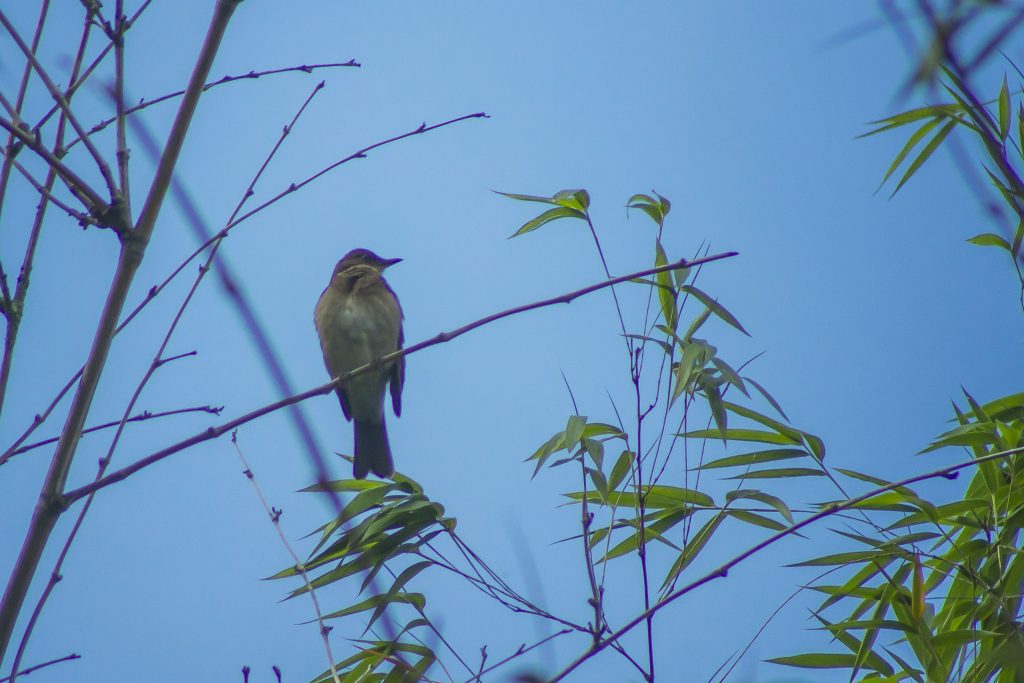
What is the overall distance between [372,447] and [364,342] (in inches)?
28.5

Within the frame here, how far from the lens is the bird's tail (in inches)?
232

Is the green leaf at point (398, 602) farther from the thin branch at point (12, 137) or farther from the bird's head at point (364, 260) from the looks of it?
the bird's head at point (364, 260)

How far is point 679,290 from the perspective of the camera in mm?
3037

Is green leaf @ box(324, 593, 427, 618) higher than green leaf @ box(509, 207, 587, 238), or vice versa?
green leaf @ box(509, 207, 587, 238)

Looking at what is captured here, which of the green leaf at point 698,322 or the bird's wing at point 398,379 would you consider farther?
the bird's wing at point 398,379

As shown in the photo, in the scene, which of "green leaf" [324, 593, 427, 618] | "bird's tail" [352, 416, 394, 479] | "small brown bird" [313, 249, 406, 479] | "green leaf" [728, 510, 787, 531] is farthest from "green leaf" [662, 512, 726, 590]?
"bird's tail" [352, 416, 394, 479]

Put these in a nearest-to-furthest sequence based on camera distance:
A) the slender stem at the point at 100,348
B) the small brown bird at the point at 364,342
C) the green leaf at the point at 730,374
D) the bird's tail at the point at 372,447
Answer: the slender stem at the point at 100,348, the green leaf at the point at 730,374, the small brown bird at the point at 364,342, the bird's tail at the point at 372,447

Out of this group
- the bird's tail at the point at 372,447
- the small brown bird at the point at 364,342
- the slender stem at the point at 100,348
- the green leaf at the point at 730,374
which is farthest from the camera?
the bird's tail at the point at 372,447

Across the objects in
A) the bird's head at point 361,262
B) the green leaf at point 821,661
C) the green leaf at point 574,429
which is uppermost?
the bird's head at point 361,262

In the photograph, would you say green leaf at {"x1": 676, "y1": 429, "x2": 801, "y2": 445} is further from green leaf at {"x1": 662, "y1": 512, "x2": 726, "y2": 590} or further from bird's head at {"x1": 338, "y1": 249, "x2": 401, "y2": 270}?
bird's head at {"x1": 338, "y1": 249, "x2": 401, "y2": 270}

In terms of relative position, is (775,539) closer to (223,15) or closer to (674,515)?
(674,515)

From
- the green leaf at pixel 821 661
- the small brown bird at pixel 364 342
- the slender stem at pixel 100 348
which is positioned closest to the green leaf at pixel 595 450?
the green leaf at pixel 821 661

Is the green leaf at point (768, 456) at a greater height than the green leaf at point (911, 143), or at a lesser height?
lesser

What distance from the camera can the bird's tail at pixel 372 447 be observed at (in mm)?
5898
